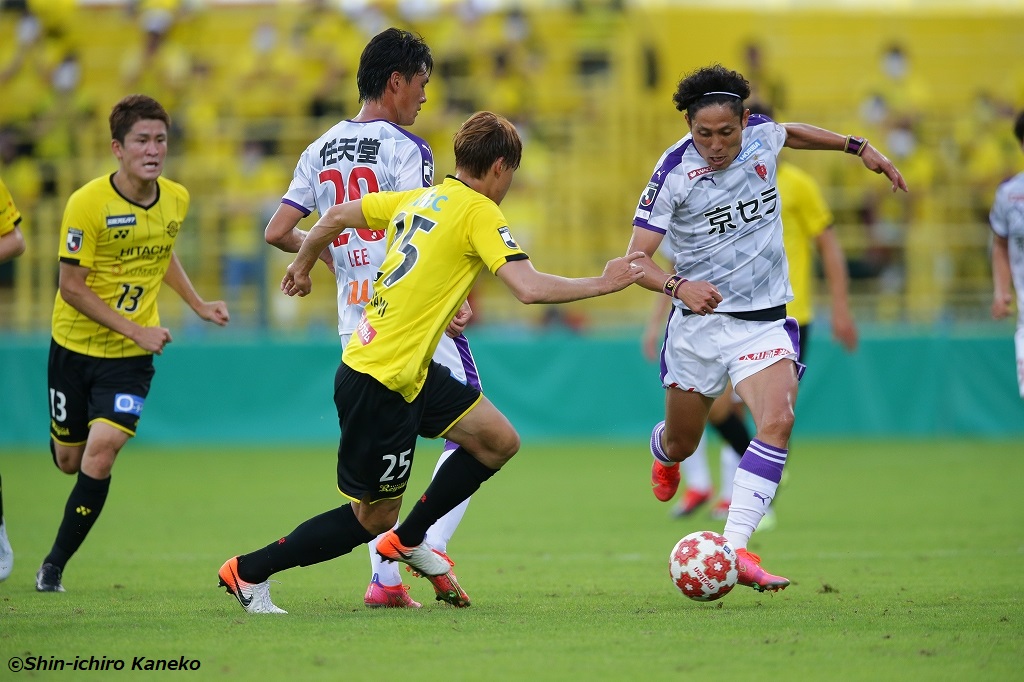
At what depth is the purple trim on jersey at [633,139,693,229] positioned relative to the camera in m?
6.57

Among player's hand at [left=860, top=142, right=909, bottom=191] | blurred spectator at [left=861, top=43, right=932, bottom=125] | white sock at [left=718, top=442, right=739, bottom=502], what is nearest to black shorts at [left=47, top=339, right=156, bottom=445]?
player's hand at [left=860, top=142, right=909, bottom=191]

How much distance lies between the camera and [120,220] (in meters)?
7.27

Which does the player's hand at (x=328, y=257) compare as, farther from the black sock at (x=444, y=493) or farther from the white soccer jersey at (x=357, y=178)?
the black sock at (x=444, y=493)

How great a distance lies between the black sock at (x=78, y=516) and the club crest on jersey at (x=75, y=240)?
1.21 meters

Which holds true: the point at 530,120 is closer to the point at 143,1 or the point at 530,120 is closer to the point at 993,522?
the point at 143,1

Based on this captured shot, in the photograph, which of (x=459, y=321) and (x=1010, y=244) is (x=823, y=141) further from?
(x=1010, y=244)

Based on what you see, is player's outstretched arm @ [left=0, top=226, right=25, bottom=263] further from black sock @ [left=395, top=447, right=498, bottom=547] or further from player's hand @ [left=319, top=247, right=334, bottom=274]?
black sock @ [left=395, top=447, right=498, bottom=547]

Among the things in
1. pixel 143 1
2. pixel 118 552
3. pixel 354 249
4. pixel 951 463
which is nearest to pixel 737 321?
pixel 354 249

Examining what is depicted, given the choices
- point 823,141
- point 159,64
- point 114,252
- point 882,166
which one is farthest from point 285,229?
point 159,64

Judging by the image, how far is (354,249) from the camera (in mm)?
6551

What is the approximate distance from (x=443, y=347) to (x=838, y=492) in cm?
639

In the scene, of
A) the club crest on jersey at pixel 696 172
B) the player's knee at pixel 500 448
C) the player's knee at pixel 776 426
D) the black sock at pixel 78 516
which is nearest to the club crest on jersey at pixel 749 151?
the club crest on jersey at pixel 696 172

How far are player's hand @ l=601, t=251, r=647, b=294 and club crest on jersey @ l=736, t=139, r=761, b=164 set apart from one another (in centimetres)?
149

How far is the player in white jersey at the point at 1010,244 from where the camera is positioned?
840 centimetres
